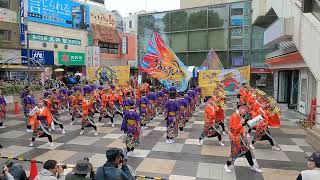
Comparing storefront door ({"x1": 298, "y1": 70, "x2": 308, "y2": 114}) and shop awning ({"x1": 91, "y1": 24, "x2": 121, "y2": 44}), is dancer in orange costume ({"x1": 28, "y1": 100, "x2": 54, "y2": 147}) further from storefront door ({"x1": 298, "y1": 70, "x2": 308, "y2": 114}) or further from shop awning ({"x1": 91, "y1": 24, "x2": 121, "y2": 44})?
shop awning ({"x1": 91, "y1": 24, "x2": 121, "y2": 44})

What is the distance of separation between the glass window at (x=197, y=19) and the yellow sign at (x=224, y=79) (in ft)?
38.9

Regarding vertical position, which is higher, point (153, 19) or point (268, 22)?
point (153, 19)

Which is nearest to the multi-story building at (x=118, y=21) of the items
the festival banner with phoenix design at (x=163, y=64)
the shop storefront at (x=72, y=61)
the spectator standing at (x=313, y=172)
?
the shop storefront at (x=72, y=61)

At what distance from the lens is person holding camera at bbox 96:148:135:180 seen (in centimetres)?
407

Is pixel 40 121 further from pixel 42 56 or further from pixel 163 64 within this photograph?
pixel 42 56

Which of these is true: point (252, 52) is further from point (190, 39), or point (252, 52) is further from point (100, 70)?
point (100, 70)

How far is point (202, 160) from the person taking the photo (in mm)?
9023

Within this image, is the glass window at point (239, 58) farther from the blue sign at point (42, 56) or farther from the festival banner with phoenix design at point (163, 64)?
the blue sign at point (42, 56)

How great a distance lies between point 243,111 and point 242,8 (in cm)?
2222

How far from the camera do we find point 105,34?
4009 cm

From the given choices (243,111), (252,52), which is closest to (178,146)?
(243,111)

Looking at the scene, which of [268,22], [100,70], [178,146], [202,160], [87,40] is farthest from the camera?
[87,40]

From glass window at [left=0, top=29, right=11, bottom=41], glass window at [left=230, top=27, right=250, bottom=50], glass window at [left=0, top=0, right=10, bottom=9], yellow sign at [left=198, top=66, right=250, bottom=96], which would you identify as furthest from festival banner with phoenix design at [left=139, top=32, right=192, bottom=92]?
glass window at [left=0, top=0, right=10, bottom=9]

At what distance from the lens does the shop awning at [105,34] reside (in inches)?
1520
